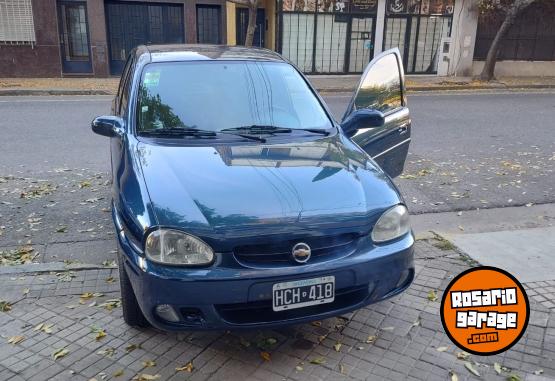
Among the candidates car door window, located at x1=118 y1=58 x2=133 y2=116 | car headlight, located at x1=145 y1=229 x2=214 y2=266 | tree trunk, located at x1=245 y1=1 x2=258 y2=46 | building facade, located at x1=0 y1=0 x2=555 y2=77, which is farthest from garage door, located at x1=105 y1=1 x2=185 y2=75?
car headlight, located at x1=145 y1=229 x2=214 y2=266

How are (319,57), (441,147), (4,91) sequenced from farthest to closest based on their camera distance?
(319,57)
(4,91)
(441,147)

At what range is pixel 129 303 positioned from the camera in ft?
10.9

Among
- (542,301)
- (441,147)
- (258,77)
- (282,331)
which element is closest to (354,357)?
(282,331)

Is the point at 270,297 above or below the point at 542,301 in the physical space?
above

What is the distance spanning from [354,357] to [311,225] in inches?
36.9

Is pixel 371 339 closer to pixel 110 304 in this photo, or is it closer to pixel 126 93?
pixel 110 304

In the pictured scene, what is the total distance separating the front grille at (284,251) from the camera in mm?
2812

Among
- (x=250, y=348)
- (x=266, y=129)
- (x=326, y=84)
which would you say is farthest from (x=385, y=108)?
(x=326, y=84)

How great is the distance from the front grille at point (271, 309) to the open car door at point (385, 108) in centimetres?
180

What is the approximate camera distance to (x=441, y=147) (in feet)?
28.5

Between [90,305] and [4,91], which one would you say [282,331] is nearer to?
[90,305]

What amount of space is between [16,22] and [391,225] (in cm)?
1676

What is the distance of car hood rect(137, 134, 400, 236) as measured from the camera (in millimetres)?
2832

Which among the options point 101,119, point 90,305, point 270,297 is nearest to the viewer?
point 270,297
